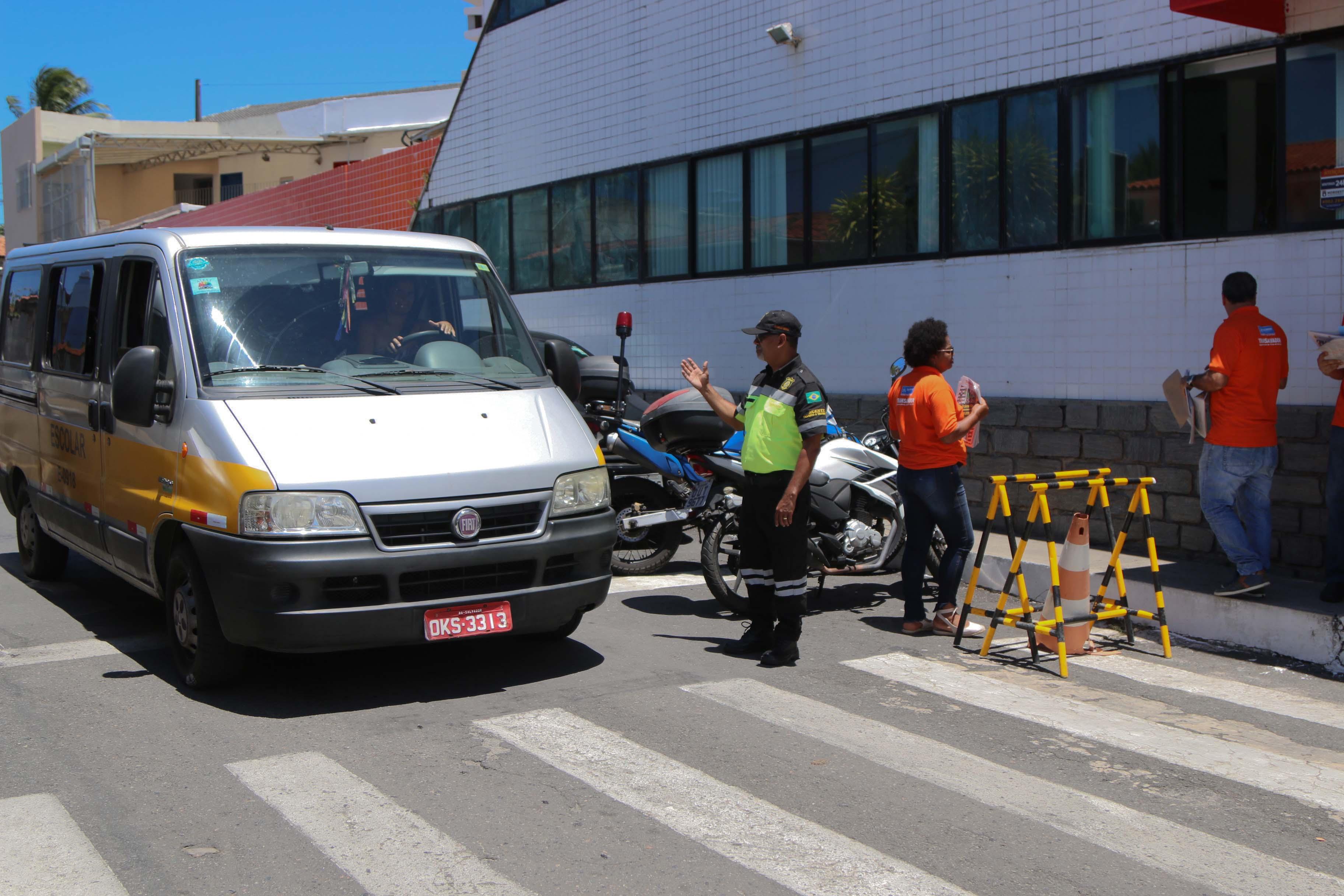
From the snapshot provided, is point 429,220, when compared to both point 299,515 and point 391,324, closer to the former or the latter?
point 391,324

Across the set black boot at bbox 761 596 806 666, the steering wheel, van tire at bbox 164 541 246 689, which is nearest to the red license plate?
van tire at bbox 164 541 246 689

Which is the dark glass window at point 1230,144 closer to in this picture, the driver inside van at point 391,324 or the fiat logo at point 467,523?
the driver inside van at point 391,324

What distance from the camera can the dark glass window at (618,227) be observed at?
15.8m

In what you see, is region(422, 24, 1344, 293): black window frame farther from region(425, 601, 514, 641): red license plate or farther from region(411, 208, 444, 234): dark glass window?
region(425, 601, 514, 641): red license plate

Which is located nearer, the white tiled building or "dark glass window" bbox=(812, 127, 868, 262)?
the white tiled building

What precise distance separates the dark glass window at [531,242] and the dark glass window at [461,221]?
1.19m

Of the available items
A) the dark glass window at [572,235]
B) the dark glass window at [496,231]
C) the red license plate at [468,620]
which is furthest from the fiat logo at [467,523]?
the dark glass window at [496,231]

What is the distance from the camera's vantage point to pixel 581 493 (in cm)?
618

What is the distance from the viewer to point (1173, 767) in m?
5.16

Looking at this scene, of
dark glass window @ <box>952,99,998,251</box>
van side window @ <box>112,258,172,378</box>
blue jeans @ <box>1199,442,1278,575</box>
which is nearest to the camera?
van side window @ <box>112,258,172,378</box>

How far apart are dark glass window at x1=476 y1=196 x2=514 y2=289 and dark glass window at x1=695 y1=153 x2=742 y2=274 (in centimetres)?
493

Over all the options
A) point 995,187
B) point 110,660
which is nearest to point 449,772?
point 110,660

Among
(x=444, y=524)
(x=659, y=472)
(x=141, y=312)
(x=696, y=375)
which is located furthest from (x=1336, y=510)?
(x=141, y=312)

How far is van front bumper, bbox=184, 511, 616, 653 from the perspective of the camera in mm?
5414
